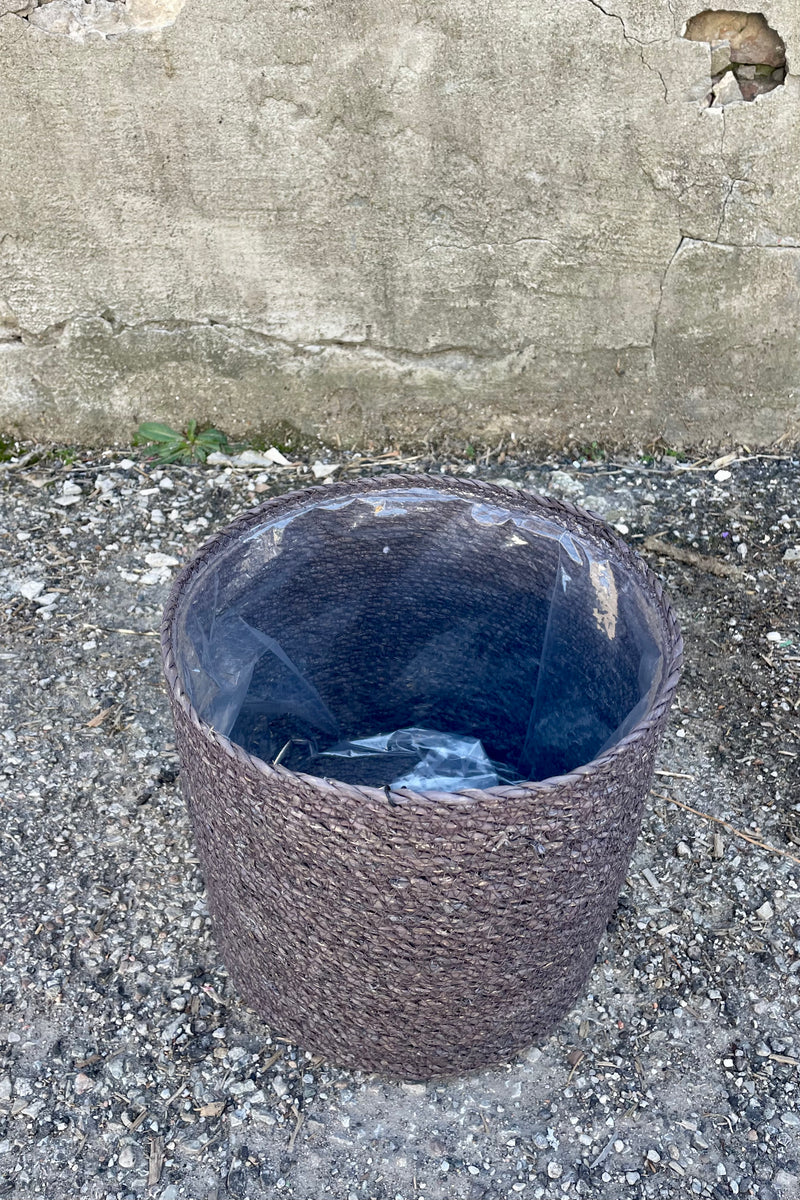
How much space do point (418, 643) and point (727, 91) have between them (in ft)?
4.34

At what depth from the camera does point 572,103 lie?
6.95 feet

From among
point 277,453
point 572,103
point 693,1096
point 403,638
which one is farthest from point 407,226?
point 693,1096

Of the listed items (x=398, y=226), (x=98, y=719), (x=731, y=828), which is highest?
(x=398, y=226)

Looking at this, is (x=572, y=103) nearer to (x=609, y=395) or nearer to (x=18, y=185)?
(x=609, y=395)

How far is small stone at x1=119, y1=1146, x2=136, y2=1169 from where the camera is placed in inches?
51.2

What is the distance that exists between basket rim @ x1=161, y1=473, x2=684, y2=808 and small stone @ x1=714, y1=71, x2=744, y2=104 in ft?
3.79

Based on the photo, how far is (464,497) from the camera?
1.55 metres

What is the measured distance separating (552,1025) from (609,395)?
59.3 inches

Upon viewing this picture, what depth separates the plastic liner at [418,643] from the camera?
1443 millimetres

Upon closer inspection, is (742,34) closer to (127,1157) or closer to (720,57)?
(720,57)

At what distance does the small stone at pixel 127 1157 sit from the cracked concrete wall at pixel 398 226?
5.32ft

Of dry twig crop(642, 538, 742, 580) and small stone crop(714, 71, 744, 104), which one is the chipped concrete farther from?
dry twig crop(642, 538, 742, 580)

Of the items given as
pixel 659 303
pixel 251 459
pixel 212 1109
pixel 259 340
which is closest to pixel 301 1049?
pixel 212 1109

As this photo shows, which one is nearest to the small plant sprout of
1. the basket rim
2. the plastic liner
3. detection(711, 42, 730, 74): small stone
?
the plastic liner
